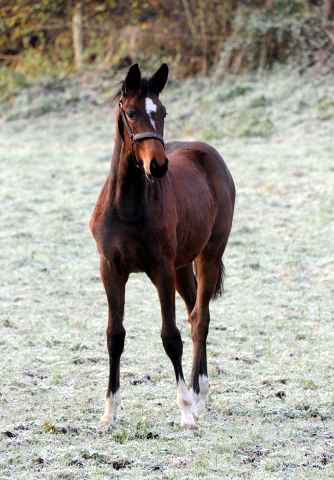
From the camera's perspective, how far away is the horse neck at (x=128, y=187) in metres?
3.60

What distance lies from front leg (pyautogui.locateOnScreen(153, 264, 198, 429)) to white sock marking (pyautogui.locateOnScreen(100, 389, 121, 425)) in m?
0.41

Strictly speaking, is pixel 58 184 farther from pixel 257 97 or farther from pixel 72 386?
pixel 72 386

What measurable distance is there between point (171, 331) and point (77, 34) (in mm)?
19661

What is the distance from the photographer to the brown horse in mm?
3439

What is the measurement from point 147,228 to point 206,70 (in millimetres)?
15946

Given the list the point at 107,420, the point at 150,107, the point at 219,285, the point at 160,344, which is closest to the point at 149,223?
the point at 150,107

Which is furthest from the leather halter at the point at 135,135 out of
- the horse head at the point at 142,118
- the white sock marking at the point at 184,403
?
the white sock marking at the point at 184,403

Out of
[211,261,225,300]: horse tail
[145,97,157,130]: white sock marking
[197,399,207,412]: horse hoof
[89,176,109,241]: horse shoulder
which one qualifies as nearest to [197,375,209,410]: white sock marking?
[197,399,207,412]: horse hoof

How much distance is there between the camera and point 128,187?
3.63 m

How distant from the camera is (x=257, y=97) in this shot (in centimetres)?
1534

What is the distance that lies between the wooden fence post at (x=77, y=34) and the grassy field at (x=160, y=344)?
32.2 feet

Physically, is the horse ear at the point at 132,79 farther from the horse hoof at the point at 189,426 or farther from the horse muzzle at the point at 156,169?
the horse hoof at the point at 189,426

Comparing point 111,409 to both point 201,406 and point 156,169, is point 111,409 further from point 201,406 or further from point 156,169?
point 156,169

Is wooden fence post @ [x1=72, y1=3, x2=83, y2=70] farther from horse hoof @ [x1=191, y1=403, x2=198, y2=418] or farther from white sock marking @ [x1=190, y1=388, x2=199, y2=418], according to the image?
horse hoof @ [x1=191, y1=403, x2=198, y2=418]
